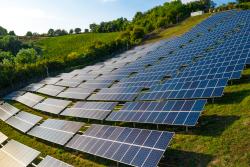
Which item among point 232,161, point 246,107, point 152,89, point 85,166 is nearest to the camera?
point 232,161

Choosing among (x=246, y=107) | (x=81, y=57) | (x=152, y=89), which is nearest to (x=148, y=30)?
(x=81, y=57)

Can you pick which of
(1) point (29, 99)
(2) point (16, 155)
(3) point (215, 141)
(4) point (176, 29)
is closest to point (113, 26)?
(4) point (176, 29)

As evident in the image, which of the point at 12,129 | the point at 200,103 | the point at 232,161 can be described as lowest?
the point at 12,129

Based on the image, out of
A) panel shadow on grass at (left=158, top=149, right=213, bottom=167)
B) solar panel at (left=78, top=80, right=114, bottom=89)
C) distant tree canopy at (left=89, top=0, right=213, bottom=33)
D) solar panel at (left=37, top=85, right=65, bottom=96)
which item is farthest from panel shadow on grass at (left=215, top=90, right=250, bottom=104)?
distant tree canopy at (left=89, top=0, right=213, bottom=33)

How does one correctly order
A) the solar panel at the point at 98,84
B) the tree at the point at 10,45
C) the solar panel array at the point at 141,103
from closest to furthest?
1. the solar panel array at the point at 141,103
2. the solar panel at the point at 98,84
3. the tree at the point at 10,45

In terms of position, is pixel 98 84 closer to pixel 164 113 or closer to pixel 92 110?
pixel 92 110

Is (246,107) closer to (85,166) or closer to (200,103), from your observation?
(200,103)

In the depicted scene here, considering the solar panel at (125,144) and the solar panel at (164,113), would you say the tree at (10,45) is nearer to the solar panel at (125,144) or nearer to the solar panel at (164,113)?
the solar panel at (164,113)

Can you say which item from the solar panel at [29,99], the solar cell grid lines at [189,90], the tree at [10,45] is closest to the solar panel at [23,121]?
the solar panel at [29,99]
